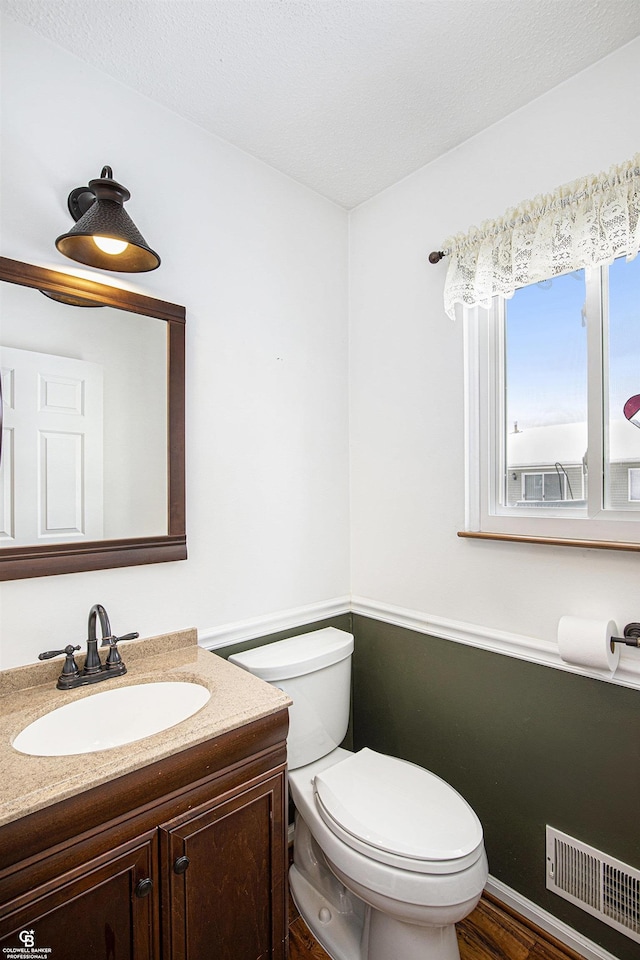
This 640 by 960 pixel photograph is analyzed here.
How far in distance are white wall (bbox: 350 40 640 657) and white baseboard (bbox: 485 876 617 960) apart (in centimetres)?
83

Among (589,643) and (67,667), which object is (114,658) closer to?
(67,667)

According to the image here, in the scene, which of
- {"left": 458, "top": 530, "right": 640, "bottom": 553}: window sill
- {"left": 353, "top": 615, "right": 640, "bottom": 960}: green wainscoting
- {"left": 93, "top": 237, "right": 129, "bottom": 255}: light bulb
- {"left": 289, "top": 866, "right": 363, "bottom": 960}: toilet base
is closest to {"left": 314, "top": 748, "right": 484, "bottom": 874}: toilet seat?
{"left": 353, "top": 615, "right": 640, "bottom": 960}: green wainscoting

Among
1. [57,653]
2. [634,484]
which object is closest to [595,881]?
[634,484]

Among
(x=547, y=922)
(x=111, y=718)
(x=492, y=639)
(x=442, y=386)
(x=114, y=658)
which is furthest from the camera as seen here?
(x=442, y=386)

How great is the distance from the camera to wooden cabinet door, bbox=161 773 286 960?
3.34ft

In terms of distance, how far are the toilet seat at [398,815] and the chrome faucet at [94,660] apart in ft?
2.29

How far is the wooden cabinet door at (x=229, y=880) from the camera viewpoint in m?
1.02

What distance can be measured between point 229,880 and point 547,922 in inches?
40.8

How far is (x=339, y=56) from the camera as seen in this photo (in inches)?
52.6

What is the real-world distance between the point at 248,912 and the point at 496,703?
913 millimetres

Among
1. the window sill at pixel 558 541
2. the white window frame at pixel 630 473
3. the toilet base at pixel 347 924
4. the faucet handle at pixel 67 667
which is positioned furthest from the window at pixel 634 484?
the faucet handle at pixel 67 667

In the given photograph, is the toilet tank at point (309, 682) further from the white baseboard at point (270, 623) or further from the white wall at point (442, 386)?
the white wall at point (442, 386)

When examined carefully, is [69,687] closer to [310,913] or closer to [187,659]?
[187,659]

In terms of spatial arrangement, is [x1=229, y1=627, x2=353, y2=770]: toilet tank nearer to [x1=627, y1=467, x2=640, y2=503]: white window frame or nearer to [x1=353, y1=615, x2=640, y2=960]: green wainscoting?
[x1=353, y1=615, x2=640, y2=960]: green wainscoting
